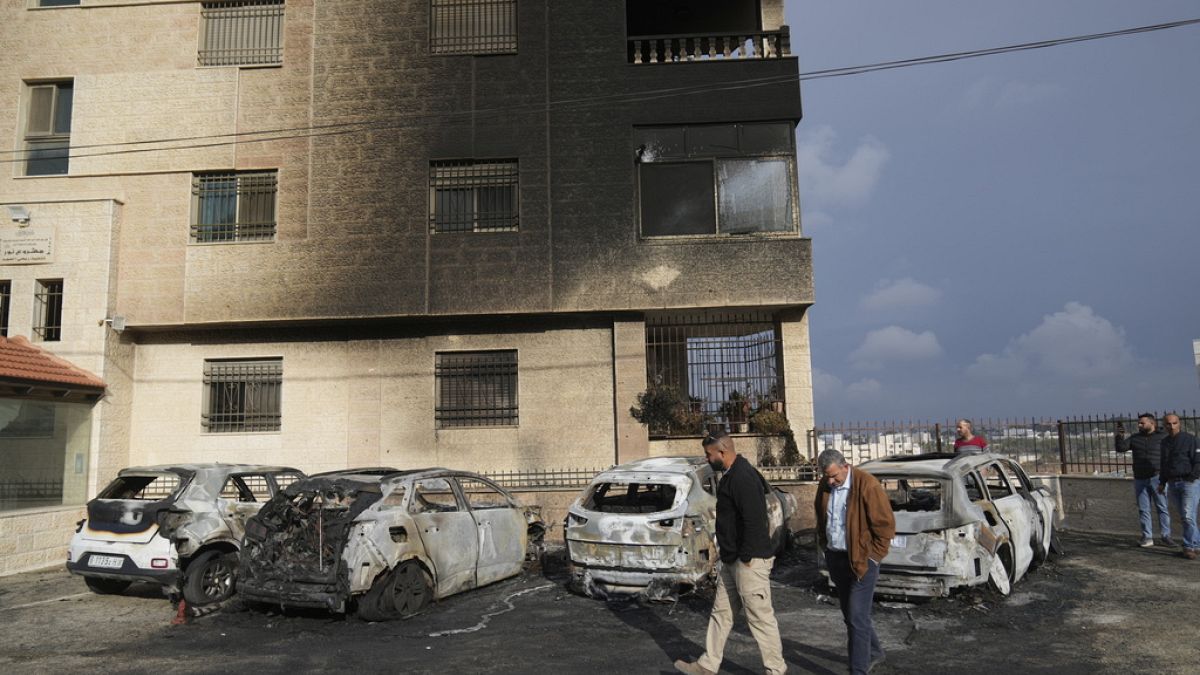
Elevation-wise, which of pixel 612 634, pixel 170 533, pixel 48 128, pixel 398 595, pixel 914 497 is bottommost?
pixel 612 634

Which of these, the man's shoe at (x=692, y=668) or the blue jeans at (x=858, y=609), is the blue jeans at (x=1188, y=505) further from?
the man's shoe at (x=692, y=668)

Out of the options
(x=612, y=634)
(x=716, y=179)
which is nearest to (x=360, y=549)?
(x=612, y=634)

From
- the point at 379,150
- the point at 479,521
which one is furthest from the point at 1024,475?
the point at 379,150

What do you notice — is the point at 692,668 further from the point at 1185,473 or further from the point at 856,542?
the point at 1185,473

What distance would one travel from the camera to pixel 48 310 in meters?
14.8

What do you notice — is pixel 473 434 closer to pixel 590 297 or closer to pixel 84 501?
pixel 590 297

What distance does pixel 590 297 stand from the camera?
559 inches

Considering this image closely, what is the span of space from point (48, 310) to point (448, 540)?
1104cm

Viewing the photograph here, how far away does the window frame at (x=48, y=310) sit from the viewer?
1455 centimetres

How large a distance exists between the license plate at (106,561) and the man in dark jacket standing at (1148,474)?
13521 millimetres

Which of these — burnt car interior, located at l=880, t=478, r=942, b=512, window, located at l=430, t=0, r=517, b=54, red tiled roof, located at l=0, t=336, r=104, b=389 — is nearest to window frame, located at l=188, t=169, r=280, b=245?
red tiled roof, located at l=0, t=336, r=104, b=389

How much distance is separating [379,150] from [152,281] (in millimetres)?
5037

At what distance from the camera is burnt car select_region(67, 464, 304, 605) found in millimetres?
8789

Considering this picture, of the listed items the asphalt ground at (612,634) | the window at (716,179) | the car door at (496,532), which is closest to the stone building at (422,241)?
the window at (716,179)
